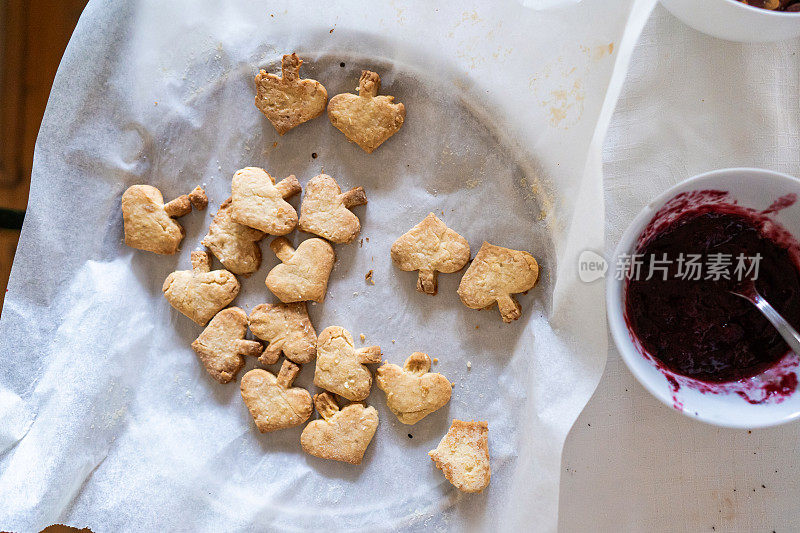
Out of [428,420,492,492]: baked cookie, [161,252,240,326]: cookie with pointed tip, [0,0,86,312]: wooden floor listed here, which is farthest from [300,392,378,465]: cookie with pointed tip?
[0,0,86,312]: wooden floor

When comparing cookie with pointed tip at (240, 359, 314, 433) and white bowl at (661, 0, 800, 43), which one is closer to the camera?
white bowl at (661, 0, 800, 43)

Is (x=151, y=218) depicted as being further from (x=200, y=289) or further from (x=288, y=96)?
(x=288, y=96)

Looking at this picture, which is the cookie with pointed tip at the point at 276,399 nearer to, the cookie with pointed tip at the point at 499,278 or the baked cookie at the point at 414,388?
the baked cookie at the point at 414,388

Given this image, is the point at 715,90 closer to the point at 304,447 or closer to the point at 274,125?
the point at 274,125

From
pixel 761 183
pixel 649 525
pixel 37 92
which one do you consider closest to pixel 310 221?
pixel 37 92

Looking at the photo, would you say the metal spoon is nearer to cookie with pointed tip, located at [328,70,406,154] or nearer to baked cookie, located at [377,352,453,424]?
baked cookie, located at [377,352,453,424]

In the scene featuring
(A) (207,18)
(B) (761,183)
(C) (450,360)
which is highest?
(B) (761,183)

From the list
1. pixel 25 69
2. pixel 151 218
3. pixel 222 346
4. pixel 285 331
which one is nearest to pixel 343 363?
pixel 285 331
